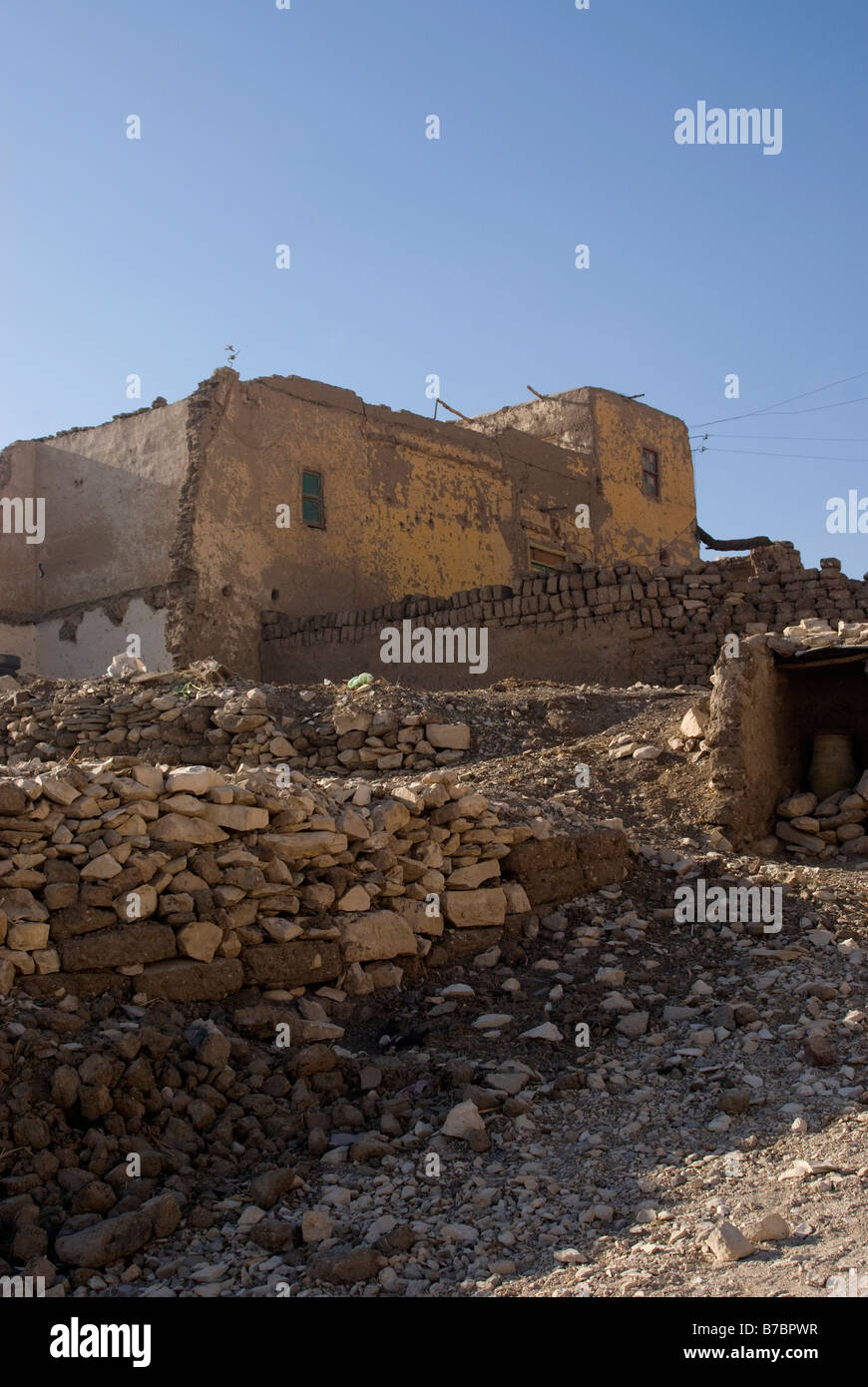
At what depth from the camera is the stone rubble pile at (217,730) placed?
9641 mm

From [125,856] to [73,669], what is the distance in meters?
10.8

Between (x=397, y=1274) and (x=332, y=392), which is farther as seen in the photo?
(x=332, y=392)

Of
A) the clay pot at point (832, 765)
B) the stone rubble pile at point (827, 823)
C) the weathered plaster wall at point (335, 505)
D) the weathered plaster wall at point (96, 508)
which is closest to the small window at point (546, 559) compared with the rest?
the weathered plaster wall at point (335, 505)

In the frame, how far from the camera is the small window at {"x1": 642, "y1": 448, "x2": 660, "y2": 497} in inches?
830

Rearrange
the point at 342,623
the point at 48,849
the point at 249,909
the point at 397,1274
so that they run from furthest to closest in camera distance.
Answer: the point at 342,623, the point at 249,909, the point at 48,849, the point at 397,1274

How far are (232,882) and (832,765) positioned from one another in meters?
4.77

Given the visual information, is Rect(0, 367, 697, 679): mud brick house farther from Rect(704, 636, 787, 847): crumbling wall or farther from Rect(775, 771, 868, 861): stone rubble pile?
Rect(775, 771, 868, 861): stone rubble pile

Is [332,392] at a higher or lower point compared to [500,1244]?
higher

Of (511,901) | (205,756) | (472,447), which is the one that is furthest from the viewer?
(472,447)

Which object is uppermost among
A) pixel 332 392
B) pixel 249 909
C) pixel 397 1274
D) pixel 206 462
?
pixel 332 392

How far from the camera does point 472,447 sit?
18.2 meters

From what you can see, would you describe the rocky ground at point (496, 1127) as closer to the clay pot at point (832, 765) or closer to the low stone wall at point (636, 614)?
the clay pot at point (832, 765)

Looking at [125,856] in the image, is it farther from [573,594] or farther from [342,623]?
[342,623]

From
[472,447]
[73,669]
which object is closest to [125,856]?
[73,669]
